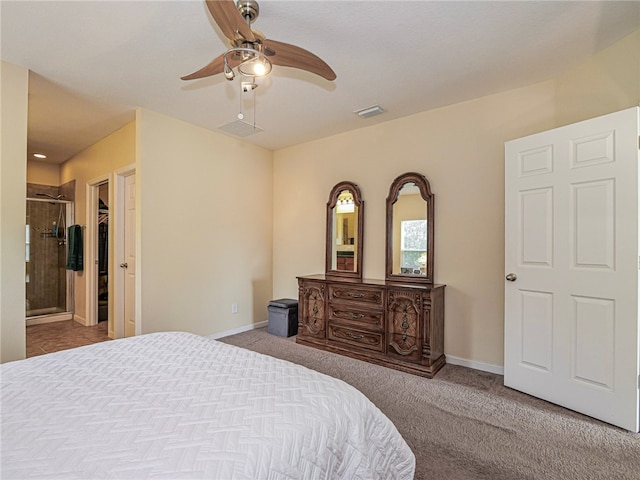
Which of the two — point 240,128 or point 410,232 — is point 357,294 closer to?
point 410,232

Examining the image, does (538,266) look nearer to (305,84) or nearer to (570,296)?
(570,296)

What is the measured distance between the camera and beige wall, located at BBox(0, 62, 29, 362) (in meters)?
2.46

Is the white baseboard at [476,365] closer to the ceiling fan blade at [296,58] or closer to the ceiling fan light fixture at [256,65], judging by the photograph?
the ceiling fan blade at [296,58]

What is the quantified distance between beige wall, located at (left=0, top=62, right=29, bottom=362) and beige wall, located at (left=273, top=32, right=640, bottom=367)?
10.1 feet

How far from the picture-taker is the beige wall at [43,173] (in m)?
5.34

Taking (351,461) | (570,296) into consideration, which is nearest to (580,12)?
(570,296)

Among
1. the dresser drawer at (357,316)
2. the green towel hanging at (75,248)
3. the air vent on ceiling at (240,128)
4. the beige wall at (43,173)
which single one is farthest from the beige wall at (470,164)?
the beige wall at (43,173)

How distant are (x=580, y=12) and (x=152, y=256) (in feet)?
13.3

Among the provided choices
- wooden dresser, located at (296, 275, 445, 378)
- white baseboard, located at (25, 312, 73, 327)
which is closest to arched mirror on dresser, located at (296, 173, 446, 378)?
wooden dresser, located at (296, 275, 445, 378)

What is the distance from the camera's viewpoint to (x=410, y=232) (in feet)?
11.6

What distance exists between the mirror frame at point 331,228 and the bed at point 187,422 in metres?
2.44

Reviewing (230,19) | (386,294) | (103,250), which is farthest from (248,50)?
(103,250)

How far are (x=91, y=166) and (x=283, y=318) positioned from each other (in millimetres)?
3485

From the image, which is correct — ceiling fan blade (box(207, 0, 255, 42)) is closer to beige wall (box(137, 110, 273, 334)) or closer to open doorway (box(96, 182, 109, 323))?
beige wall (box(137, 110, 273, 334))
